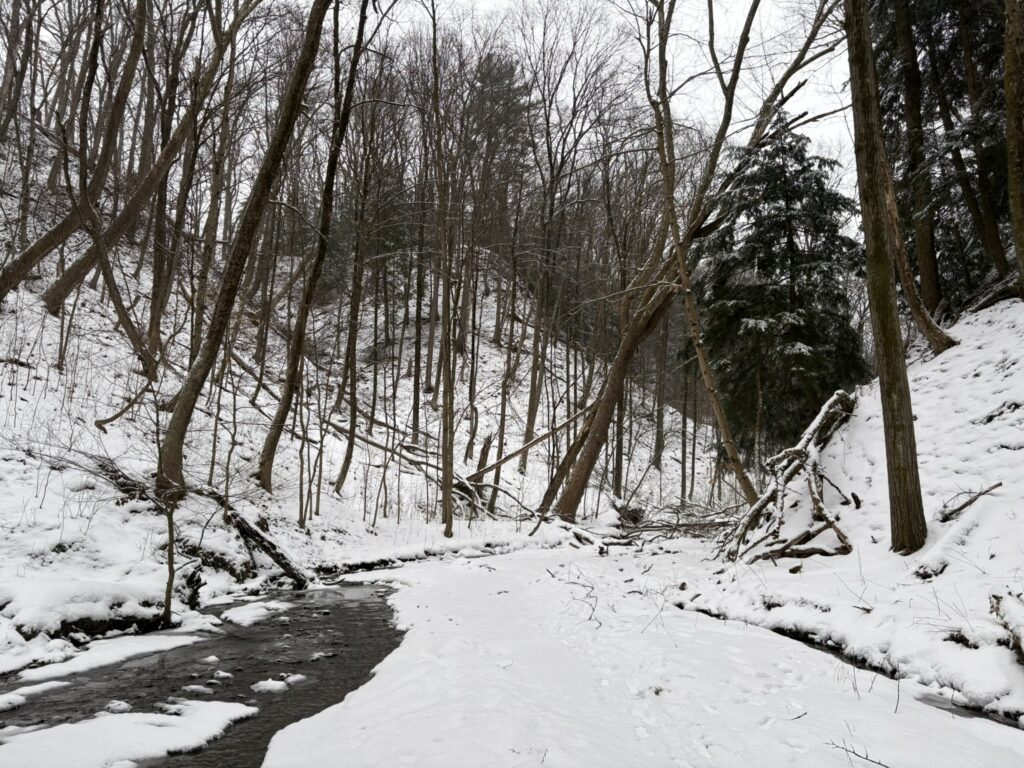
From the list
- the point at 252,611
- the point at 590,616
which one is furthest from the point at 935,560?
the point at 252,611

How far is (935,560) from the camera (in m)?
5.43

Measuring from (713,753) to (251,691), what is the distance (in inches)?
124

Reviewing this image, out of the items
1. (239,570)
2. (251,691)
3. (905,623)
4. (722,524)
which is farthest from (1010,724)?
(239,570)

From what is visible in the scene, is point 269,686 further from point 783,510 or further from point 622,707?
point 783,510

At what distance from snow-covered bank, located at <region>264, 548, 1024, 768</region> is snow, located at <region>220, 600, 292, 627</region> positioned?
183 cm

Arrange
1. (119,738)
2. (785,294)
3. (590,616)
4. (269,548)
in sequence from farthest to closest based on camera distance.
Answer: (785,294) < (269,548) < (590,616) < (119,738)

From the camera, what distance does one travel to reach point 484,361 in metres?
25.8

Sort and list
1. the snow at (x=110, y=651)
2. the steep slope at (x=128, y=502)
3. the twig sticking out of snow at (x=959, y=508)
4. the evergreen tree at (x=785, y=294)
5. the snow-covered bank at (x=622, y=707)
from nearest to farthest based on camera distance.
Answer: the snow-covered bank at (x=622, y=707) → the snow at (x=110, y=651) → the steep slope at (x=128, y=502) → the twig sticking out of snow at (x=959, y=508) → the evergreen tree at (x=785, y=294)

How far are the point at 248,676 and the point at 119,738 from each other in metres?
1.41

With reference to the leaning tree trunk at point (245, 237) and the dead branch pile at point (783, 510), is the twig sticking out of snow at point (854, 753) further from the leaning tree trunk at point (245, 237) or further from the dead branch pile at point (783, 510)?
the leaning tree trunk at point (245, 237)

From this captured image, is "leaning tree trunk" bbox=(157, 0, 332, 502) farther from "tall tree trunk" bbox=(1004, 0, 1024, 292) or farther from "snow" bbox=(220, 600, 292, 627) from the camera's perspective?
"tall tree trunk" bbox=(1004, 0, 1024, 292)

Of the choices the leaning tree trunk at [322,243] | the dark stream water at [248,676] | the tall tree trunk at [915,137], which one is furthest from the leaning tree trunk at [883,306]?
the leaning tree trunk at [322,243]

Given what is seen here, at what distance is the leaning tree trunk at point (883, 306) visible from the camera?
6.05 meters

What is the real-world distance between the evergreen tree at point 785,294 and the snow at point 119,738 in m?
10.6
